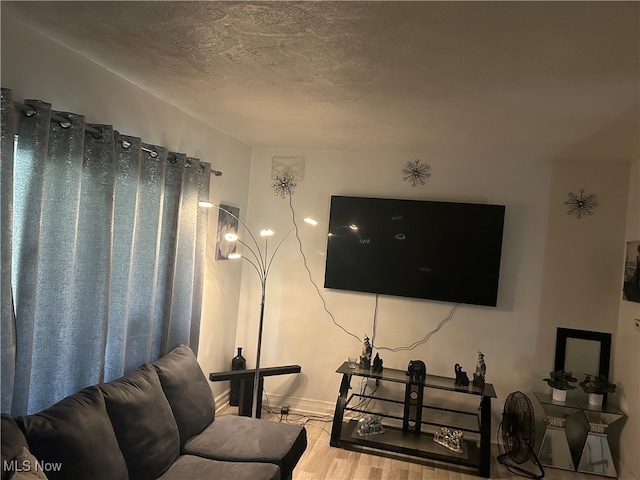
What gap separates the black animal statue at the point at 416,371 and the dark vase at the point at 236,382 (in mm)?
1479

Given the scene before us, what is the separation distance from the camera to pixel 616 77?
2.03 m

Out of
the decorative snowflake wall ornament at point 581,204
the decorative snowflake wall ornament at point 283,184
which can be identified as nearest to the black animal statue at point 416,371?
the decorative snowflake wall ornament at point 581,204

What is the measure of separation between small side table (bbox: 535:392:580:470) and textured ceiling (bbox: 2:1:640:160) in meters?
1.91

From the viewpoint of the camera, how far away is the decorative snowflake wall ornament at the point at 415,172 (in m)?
4.11

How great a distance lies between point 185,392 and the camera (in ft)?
8.98

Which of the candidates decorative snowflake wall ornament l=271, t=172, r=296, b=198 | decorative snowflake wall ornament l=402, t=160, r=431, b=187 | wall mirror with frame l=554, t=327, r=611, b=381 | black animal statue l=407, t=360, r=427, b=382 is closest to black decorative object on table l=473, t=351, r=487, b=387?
black animal statue l=407, t=360, r=427, b=382

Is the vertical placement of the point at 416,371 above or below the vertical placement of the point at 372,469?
above

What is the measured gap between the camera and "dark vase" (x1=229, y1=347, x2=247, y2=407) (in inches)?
165

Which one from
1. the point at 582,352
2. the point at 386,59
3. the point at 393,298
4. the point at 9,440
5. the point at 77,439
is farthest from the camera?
the point at 393,298

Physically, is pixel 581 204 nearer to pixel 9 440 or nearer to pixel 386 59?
pixel 386 59

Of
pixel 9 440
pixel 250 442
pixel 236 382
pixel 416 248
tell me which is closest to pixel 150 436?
pixel 250 442

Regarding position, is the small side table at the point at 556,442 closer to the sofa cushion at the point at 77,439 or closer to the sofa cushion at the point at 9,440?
the sofa cushion at the point at 77,439

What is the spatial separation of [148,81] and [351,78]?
1.15m

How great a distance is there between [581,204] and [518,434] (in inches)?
72.2
